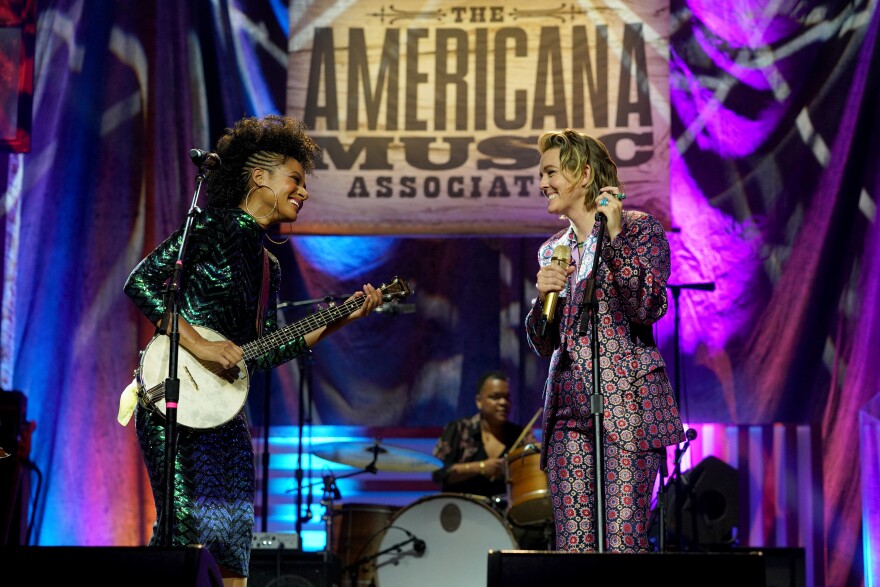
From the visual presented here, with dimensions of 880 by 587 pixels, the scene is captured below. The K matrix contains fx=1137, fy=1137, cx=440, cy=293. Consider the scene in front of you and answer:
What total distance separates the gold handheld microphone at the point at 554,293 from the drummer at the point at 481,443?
414 centimetres

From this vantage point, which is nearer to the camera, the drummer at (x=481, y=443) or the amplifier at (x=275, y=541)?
the amplifier at (x=275, y=541)

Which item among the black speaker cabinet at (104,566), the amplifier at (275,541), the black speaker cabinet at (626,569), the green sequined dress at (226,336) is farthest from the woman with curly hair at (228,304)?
the amplifier at (275,541)

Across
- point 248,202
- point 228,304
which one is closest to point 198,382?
point 228,304

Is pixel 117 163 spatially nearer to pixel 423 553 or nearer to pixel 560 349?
pixel 423 553

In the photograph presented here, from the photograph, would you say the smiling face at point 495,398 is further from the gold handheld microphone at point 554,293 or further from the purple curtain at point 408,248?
the gold handheld microphone at point 554,293

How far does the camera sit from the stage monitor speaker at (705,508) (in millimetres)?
7582

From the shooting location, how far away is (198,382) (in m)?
4.24

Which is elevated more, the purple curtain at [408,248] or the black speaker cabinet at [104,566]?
the purple curtain at [408,248]

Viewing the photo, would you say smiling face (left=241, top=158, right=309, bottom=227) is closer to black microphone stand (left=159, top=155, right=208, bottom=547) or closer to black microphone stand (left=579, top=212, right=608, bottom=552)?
black microphone stand (left=159, top=155, right=208, bottom=547)

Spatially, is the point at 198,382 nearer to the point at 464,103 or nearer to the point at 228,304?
the point at 228,304

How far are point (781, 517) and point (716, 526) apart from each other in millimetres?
705

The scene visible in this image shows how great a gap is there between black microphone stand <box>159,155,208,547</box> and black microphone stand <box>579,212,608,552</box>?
142cm

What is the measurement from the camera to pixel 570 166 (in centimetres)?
418

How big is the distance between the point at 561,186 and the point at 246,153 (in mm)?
1373
